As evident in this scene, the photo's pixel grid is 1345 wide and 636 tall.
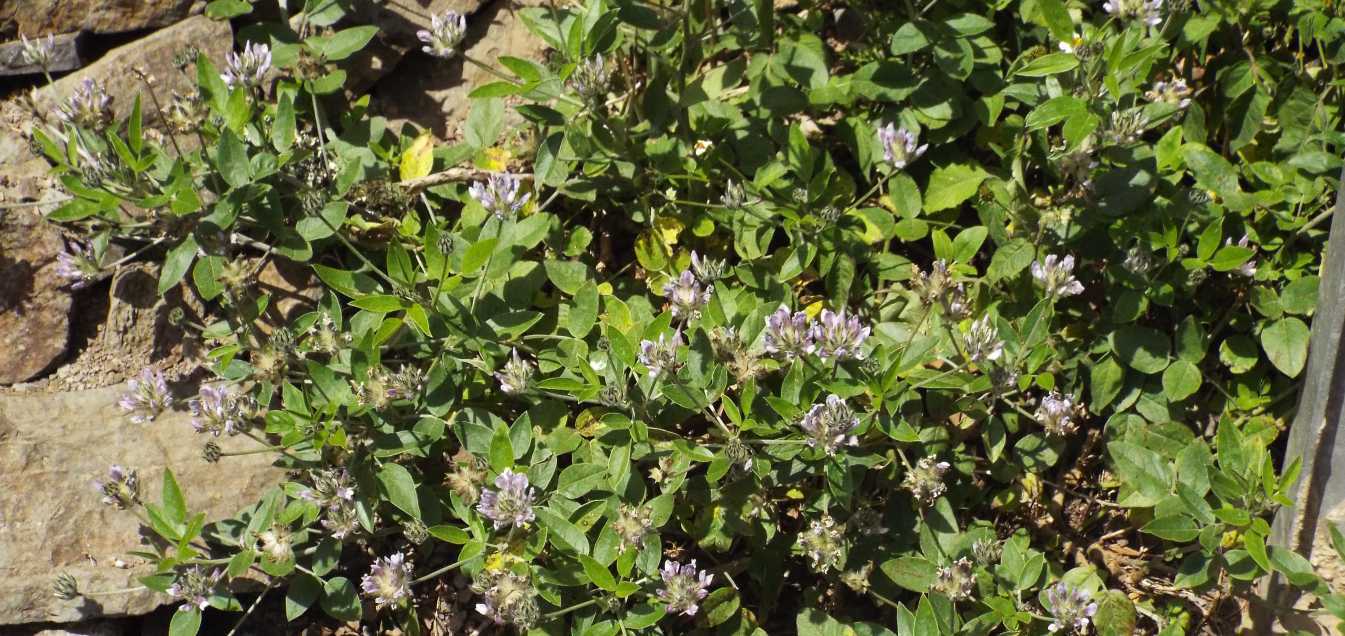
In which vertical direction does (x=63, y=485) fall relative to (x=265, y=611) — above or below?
above

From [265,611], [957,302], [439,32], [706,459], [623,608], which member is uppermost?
[439,32]

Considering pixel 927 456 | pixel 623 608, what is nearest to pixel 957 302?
pixel 927 456

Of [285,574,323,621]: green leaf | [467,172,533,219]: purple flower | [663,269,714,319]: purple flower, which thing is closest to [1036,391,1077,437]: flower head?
[663,269,714,319]: purple flower

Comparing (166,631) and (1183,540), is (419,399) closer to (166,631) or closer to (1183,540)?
(166,631)

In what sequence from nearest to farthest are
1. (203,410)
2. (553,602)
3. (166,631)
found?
(553,602) < (203,410) < (166,631)

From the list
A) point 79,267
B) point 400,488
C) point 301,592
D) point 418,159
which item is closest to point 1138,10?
point 418,159

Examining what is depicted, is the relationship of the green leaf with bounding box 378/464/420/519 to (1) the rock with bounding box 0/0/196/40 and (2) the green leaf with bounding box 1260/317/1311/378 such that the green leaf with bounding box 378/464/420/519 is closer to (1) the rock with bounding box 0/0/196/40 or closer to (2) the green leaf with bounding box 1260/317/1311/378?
(1) the rock with bounding box 0/0/196/40

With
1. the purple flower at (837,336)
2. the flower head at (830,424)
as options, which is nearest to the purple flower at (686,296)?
the purple flower at (837,336)

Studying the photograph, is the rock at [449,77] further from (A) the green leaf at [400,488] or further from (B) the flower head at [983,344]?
(B) the flower head at [983,344]
